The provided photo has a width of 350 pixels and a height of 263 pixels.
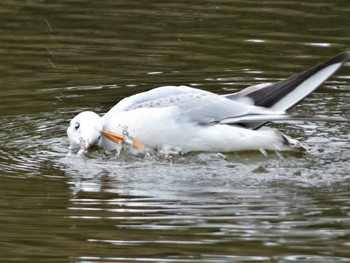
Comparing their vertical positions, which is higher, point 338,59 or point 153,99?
point 338,59

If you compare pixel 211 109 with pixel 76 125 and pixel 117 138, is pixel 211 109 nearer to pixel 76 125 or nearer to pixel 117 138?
pixel 117 138

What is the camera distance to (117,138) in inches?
329

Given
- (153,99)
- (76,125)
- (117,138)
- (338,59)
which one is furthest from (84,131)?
(338,59)

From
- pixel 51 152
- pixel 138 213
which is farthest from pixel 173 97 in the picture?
pixel 138 213

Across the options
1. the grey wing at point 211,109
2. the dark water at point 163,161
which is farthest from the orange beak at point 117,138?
the grey wing at point 211,109

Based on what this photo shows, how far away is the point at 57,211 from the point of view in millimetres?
7156

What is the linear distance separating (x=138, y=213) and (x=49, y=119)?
287 centimetres

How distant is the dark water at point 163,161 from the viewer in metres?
6.44

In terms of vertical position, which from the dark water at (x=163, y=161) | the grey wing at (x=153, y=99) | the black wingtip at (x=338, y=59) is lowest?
the dark water at (x=163, y=161)

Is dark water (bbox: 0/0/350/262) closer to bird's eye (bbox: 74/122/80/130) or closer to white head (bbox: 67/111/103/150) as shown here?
white head (bbox: 67/111/103/150)

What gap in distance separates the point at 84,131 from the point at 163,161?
2.40ft

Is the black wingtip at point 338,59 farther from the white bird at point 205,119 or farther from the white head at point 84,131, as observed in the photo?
the white head at point 84,131

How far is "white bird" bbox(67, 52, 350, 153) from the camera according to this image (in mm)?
8250

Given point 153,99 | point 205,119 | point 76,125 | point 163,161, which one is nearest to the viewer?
point 163,161
